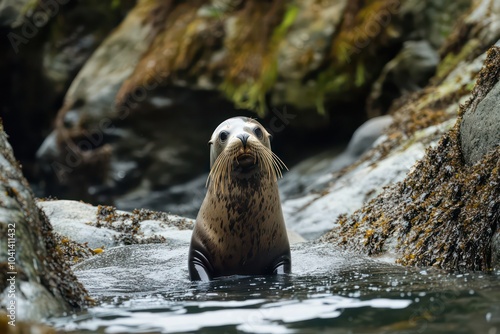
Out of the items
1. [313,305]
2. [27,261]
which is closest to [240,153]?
[313,305]

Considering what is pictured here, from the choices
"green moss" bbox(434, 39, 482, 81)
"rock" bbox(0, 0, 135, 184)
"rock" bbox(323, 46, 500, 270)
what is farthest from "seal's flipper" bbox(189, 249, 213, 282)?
"rock" bbox(0, 0, 135, 184)

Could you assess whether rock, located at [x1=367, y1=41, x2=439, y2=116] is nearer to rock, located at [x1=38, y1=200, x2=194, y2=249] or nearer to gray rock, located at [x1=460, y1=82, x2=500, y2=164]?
rock, located at [x1=38, y1=200, x2=194, y2=249]

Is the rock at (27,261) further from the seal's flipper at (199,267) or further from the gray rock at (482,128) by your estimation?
the gray rock at (482,128)

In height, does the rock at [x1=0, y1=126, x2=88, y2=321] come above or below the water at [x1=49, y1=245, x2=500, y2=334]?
above

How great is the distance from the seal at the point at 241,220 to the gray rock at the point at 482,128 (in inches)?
59.7

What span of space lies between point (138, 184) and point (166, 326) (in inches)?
563

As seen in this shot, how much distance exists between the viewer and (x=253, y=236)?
6312 mm

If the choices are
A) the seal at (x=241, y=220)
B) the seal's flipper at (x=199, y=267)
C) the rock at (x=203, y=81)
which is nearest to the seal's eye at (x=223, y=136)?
the seal at (x=241, y=220)

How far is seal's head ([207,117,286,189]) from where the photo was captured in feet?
20.1

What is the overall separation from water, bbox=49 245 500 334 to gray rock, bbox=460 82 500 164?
1131mm

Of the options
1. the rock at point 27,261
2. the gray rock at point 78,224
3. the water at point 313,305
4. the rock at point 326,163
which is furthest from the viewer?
the rock at point 326,163

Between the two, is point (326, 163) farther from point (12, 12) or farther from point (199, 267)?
point (12, 12)

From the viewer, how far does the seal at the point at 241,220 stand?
624 cm

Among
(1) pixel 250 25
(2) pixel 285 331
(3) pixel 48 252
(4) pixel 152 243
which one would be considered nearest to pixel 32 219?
(3) pixel 48 252
